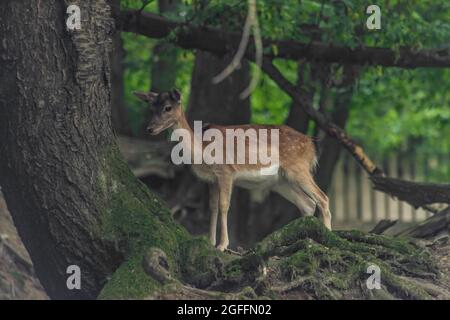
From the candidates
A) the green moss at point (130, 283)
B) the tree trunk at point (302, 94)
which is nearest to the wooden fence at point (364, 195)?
the tree trunk at point (302, 94)

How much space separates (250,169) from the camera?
39.2 feet

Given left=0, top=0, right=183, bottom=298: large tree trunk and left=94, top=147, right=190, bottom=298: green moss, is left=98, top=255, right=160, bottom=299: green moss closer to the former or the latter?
left=94, top=147, right=190, bottom=298: green moss

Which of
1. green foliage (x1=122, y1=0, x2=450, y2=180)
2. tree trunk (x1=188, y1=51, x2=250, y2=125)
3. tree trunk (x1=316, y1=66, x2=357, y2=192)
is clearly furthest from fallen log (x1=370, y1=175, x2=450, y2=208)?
tree trunk (x1=316, y1=66, x2=357, y2=192)

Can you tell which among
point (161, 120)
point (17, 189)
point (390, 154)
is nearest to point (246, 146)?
point (161, 120)

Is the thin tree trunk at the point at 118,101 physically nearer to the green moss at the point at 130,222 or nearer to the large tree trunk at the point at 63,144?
the green moss at the point at 130,222

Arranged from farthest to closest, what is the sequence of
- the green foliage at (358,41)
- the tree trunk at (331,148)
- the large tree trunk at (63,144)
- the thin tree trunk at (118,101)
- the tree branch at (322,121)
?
the tree trunk at (331,148) < the thin tree trunk at (118,101) < the tree branch at (322,121) < the green foliage at (358,41) < the large tree trunk at (63,144)

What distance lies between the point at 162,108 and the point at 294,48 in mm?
2208

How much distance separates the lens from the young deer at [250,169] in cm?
1152

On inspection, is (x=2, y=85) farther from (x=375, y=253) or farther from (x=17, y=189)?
(x=375, y=253)

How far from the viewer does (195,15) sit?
1224cm

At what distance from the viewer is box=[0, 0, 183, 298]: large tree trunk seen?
8859 mm

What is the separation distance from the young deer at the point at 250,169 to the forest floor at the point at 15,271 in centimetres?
248

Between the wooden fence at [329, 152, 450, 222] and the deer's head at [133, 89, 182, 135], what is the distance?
511 inches
